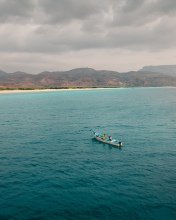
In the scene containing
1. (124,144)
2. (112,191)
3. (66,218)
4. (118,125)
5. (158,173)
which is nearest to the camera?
(66,218)

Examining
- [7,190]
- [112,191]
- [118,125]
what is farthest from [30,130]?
[112,191]

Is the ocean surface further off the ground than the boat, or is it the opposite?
the boat

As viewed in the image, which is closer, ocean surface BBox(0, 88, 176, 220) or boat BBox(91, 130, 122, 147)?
ocean surface BBox(0, 88, 176, 220)

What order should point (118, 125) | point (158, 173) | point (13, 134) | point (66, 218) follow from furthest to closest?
point (118, 125) → point (13, 134) → point (158, 173) → point (66, 218)

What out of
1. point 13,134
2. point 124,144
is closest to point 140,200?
point 124,144

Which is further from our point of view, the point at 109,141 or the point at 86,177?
the point at 109,141

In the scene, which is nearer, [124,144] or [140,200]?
[140,200]

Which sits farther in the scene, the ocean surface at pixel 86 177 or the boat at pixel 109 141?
the boat at pixel 109 141

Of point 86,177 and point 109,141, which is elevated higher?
point 109,141

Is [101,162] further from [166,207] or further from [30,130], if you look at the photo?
[30,130]

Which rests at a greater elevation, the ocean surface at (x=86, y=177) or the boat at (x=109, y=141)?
the boat at (x=109, y=141)
